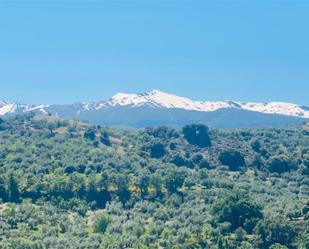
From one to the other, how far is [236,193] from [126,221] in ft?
75.9

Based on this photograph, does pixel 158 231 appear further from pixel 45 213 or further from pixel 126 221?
pixel 45 213

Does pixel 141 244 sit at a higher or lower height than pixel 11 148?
lower

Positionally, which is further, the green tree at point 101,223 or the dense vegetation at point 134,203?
the green tree at point 101,223

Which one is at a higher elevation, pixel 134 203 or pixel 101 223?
pixel 134 203

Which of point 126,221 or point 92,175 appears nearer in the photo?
point 126,221

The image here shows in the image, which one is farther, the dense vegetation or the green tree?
the green tree

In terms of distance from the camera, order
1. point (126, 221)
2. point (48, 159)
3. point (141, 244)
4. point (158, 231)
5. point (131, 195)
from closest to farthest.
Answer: point (141, 244)
point (158, 231)
point (126, 221)
point (131, 195)
point (48, 159)

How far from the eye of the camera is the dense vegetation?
124 m

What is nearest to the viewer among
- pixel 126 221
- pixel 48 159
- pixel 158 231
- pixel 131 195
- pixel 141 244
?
pixel 141 244

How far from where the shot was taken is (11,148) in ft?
618

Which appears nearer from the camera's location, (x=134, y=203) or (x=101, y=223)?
(x=101, y=223)

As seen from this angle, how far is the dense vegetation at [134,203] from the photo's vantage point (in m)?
124

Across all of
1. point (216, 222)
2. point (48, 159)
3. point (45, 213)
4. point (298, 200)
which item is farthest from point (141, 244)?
point (48, 159)

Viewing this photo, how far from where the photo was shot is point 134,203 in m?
155
